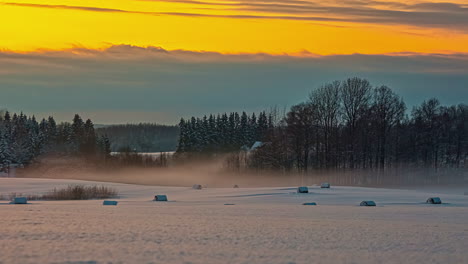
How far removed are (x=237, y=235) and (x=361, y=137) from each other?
230 ft

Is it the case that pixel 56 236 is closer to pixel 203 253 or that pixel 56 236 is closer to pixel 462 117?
pixel 203 253

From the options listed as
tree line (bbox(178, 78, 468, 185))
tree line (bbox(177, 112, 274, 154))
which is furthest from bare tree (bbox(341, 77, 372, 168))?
tree line (bbox(177, 112, 274, 154))

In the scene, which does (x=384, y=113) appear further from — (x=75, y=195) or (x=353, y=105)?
(x=75, y=195)

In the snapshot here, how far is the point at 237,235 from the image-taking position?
20.2m

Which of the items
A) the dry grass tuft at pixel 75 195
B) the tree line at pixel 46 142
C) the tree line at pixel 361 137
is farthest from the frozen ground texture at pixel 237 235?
the tree line at pixel 46 142

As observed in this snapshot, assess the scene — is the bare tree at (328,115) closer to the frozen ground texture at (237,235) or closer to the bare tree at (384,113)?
the bare tree at (384,113)

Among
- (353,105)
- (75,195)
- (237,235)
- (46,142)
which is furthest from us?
(46,142)

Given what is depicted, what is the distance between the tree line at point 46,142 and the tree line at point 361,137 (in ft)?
116

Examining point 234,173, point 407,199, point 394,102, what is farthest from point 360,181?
point 407,199

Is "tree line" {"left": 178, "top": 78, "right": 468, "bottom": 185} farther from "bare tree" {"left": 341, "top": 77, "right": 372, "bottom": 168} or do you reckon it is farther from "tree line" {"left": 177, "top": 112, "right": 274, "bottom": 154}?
"tree line" {"left": 177, "top": 112, "right": 274, "bottom": 154}

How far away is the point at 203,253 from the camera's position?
1669 cm

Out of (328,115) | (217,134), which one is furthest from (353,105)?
(217,134)

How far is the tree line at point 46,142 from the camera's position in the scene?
10794cm

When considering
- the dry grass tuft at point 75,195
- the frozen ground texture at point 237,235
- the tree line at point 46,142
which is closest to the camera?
the frozen ground texture at point 237,235
